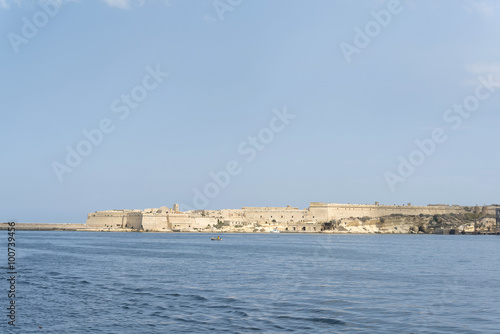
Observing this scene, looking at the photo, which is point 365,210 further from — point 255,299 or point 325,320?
point 325,320

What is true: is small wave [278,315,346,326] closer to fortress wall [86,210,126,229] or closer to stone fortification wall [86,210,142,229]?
stone fortification wall [86,210,142,229]

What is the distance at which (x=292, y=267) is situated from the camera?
27.2 m

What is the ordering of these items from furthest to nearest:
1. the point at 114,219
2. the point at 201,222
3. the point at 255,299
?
the point at 114,219
the point at 201,222
the point at 255,299

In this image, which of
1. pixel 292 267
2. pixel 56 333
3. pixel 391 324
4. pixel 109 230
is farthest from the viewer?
pixel 109 230

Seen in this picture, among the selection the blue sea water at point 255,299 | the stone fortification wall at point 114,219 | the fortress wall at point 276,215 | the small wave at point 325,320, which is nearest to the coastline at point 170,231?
the stone fortification wall at point 114,219

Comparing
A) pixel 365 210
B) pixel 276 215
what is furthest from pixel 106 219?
pixel 365 210

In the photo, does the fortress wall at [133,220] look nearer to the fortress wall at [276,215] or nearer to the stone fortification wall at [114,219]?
the stone fortification wall at [114,219]

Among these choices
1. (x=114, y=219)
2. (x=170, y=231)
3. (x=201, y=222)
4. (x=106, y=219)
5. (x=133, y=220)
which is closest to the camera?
(x=170, y=231)

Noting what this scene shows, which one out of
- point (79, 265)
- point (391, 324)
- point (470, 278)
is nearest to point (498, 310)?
point (391, 324)

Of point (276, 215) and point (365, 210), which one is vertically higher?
point (365, 210)

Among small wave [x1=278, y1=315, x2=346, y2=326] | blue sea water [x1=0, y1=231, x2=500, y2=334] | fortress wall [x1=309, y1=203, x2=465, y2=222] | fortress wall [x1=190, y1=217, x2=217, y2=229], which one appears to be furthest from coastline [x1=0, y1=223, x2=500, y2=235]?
small wave [x1=278, y1=315, x2=346, y2=326]

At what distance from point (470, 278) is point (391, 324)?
1134 centimetres

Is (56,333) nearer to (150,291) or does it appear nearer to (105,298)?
(105,298)

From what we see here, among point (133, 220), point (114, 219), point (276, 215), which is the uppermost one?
point (276, 215)
